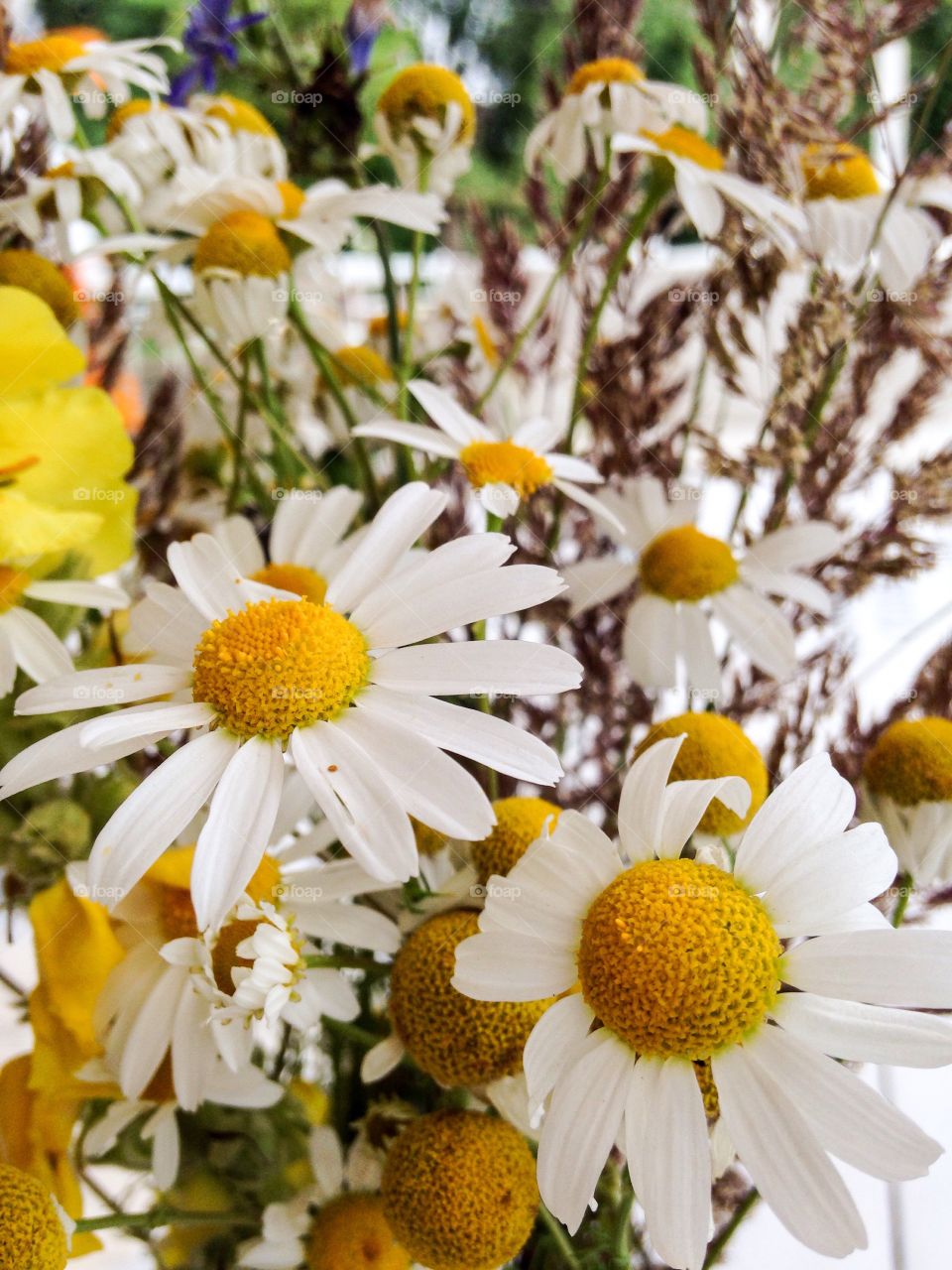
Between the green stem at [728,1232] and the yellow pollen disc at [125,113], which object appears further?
the yellow pollen disc at [125,113]

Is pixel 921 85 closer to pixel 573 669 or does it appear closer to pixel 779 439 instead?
pixel 779 439

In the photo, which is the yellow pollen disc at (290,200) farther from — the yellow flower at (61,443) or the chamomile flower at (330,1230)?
the chamomile flower at (330,1230)

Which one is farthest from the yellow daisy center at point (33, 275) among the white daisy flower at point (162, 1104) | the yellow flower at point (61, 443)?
the white daisy flower at point (162, 1104)

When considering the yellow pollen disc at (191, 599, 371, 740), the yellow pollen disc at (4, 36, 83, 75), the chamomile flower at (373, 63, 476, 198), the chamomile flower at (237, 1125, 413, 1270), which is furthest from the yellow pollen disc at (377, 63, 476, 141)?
the chamomile flower at (237, 1125, 413, 1270)

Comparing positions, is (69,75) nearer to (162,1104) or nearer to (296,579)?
(296,579)

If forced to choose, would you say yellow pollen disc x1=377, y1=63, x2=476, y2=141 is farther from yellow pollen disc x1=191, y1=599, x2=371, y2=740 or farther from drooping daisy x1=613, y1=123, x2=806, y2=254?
yellow pollen disc x1=191, y1=599, x2=371, y2=740

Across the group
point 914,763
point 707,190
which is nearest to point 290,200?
point 707,190

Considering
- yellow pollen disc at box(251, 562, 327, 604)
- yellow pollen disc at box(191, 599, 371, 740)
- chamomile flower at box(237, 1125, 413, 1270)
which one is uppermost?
yellow pollen disc at box(191, 599, 371, 740)
